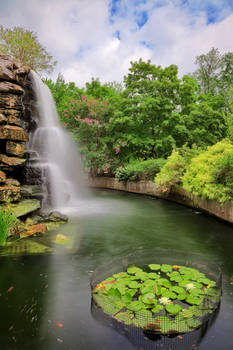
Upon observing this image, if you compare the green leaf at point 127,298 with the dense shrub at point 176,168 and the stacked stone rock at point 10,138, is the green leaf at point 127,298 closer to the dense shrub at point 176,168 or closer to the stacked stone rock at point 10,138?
the stacked stone rock at point 10,138

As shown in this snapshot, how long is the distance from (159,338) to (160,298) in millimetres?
633

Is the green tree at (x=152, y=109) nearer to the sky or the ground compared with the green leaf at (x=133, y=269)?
nearer to the sky

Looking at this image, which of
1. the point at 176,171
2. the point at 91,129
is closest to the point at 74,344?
the point at 176,171

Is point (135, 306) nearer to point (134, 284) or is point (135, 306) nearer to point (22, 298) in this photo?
point (134, 284)

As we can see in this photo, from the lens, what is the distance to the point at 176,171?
10.9 m

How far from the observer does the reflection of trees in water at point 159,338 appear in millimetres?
2346

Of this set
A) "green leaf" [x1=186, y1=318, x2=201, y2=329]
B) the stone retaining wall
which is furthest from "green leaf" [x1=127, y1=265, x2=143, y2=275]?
the stone retaining wall

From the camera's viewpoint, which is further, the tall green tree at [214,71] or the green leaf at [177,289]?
the tall green tree at [214,71]

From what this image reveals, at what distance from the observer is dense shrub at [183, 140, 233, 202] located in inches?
280

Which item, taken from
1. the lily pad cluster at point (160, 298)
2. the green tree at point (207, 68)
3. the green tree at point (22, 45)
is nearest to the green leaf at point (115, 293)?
the lily pad cluster at point (160, 298)

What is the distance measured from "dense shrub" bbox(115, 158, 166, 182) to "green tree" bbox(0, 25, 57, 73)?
12.9 meters

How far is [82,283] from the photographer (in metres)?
3.70

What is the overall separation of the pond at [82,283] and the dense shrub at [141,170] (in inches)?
259

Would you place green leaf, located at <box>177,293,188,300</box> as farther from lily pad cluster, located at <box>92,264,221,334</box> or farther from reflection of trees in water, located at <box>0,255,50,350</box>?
reflection of trees in water, located at <box>0,255,50,350</box>
